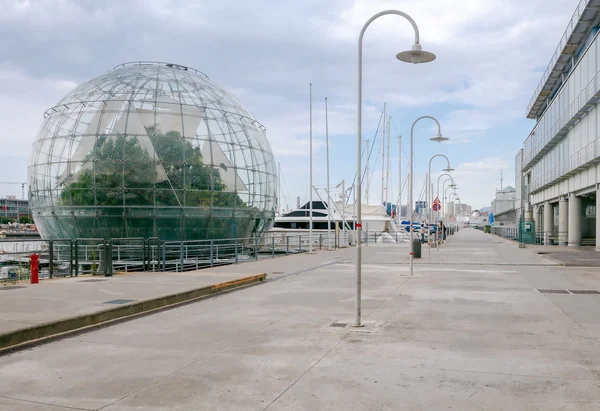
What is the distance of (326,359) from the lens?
6930 mm

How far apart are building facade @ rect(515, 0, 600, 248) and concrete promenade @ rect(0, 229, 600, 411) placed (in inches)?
873

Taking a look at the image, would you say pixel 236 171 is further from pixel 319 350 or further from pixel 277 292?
pixel 319 350

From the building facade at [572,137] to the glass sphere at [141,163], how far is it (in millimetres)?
19792

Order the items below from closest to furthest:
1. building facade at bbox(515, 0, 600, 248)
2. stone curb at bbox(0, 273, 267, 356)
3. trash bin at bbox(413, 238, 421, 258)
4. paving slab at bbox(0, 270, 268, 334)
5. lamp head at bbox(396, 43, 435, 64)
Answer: stone curb at bbox(0, 273, 267, 356) → paving slab at bbox(0, 270, 268, 334) → lamp head at bbox(396, 43, 435, 64) → trash bin at bbox(413, 238, 421, 258) → building facade at bbox(515, 0, 600, 248)

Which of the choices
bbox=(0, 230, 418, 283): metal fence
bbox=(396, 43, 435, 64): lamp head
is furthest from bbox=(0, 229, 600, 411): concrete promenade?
bbox=(0, 230, 418, 283): metal fence

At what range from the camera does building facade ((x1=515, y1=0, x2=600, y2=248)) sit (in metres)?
30.5

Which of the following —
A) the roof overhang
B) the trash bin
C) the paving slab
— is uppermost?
the roof overhang

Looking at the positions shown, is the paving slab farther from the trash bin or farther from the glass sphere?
the trash bin

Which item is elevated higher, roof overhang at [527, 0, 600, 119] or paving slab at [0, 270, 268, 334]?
roof overhang at [527, 0, 600, 119]

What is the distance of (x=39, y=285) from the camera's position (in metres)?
13.2

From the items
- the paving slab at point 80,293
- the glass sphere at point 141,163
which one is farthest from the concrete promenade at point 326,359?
the glass sphere at point 141,163

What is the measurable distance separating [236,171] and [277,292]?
12.9 meters

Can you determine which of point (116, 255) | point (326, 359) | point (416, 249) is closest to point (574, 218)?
point (416, 249)

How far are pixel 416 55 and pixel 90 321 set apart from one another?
7537mm
